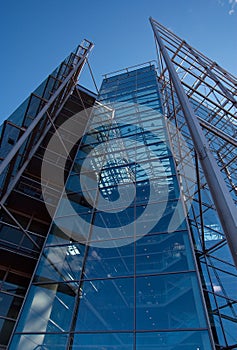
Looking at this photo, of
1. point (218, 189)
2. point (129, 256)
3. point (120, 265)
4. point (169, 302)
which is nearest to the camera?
point (218, 189)

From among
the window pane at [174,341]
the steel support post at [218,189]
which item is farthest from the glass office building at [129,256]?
the steel support post at [218,189]

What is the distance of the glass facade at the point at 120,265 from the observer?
18.5 feet

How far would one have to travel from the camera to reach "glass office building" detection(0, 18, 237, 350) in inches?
222

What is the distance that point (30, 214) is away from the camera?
1080 cm

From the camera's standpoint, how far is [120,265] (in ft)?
23.4

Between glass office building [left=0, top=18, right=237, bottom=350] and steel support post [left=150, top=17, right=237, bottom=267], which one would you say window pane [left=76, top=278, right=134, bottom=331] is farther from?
steel support post [left=150, top=17, right=237, bottom=267]

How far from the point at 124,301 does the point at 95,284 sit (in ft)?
3.43

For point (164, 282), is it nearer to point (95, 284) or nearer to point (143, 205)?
point (95, 284)

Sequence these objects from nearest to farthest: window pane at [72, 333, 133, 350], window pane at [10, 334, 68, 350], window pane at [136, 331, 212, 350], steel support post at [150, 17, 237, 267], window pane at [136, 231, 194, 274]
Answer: steel support post at [150, 17, 237, 267] → window pane at [136, 331, 212, 350] → window pane at [72, 333, 133, 350] → window pane at [10, 334, 68, 350] → window pane at [136, 231, 194, 274]

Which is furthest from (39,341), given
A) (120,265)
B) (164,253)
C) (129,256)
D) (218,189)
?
(218,189)

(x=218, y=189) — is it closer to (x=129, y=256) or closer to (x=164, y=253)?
(x=164, y=253)

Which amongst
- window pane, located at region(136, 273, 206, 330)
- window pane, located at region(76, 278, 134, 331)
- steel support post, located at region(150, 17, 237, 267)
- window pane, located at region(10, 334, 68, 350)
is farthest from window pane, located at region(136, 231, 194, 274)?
steel support post, located at region(150, 17, 237, 267)

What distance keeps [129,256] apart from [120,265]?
1.20 ft

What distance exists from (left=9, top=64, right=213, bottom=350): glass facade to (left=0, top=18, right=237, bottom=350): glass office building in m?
0.03
